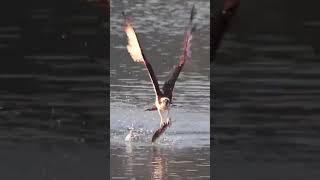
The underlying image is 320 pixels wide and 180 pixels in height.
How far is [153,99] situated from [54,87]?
A: 2.70 ft

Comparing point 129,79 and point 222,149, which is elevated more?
point 129,79

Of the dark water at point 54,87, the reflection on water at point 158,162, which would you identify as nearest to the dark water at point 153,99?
the reflection on water at point 158,162

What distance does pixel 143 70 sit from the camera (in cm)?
532

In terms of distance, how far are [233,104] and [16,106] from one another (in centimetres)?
179

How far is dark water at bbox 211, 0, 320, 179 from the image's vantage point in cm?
513

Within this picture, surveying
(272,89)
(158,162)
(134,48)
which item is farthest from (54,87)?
(272,89)

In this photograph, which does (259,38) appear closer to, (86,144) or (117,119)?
(117,119)

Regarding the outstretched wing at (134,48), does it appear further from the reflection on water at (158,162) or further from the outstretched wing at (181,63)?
the reflection on water at (158,162)

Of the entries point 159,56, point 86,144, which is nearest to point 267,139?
point 159,56

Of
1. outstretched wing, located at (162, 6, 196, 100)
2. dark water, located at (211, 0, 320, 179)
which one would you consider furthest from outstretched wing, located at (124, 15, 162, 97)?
dark water, located at (211, 0, 320, 179)

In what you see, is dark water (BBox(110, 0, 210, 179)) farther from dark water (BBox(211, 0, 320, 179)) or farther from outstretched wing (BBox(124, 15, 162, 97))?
dark water (BBox(211, 0, 320, 179))

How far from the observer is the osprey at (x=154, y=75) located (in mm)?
5305

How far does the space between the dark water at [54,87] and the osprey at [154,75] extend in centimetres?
21

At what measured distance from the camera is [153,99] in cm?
535
